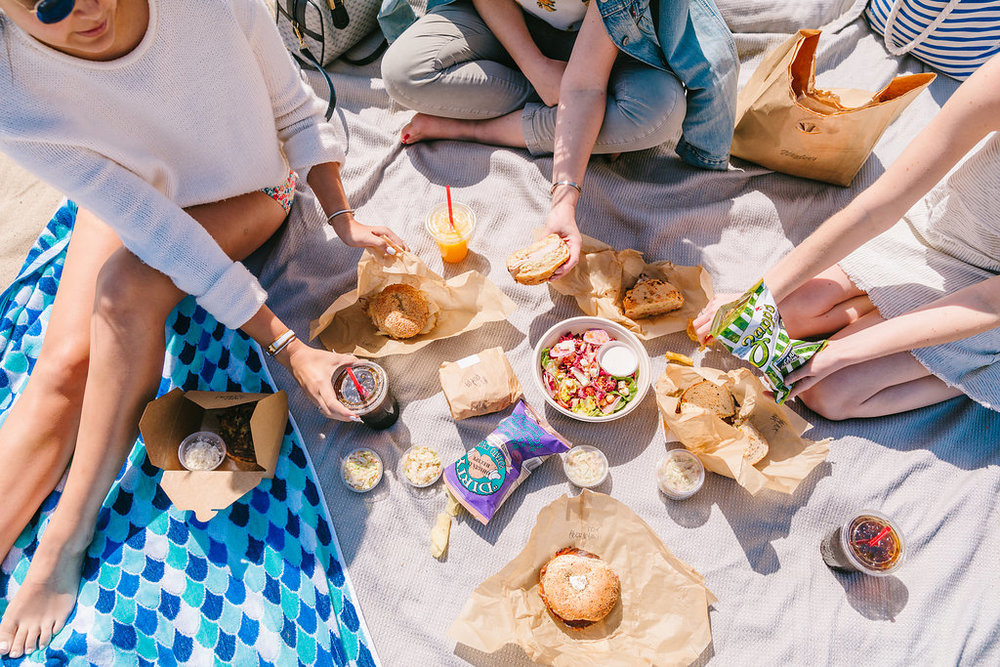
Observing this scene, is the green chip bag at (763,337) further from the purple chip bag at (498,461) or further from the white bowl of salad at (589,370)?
the purple chip bag at (498,461)

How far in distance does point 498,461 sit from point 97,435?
3.84 feet

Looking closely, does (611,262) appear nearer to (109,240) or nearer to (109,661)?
(109,240)

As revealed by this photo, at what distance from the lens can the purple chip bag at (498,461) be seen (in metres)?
1.68

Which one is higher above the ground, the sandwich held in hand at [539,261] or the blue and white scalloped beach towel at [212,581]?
the sandwich held in hand at [539,261]

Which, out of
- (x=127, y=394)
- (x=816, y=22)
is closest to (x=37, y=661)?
(x=127, y=394)

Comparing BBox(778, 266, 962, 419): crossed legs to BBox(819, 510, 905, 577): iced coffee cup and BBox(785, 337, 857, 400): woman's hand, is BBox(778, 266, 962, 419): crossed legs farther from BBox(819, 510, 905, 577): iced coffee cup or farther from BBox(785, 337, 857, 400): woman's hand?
BBox(819, 510, 905, 577): iced coffee cup

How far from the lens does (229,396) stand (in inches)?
68.7

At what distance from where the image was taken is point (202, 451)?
168 cm

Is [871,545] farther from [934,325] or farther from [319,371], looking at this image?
[319,371]

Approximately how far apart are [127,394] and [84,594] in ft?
1.99

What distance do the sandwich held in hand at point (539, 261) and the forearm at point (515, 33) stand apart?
791mm

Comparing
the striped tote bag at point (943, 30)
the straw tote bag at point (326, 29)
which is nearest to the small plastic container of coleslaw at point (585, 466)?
the straw tote bag at point (326, 29)

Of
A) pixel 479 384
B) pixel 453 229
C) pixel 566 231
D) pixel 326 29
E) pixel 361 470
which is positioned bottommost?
pixel 361 470

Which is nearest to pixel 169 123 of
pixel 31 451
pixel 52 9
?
pixel 52 9
